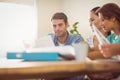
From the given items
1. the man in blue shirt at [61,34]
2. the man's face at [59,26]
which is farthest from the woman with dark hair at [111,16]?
the man's face at [59,26]

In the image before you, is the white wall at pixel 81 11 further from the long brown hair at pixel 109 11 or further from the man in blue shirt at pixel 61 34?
the long brown hair at pixel 109 11

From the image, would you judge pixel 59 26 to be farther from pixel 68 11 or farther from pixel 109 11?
pixel 68 11

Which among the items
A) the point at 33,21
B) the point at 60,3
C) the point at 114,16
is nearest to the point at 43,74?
the point at 114,16

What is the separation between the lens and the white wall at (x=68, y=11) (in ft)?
14.6

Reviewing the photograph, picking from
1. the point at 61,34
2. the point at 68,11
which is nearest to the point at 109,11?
the point at 61,34

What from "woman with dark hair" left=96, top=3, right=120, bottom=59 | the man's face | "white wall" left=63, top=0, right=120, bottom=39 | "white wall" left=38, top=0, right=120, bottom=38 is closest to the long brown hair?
"woman with dark hair" left=96, top=3, right=120, bottom=59

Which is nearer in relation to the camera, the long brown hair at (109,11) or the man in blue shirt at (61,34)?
the long brown hair at (109,11)

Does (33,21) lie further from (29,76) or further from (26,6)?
(29,76)

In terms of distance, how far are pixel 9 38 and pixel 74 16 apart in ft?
4.68

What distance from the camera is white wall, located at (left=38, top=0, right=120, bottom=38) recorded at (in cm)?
446

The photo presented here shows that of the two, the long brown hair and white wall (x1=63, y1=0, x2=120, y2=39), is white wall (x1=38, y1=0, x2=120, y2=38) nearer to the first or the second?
white wall (x1=63, y1=0, x2=120, y2=39)

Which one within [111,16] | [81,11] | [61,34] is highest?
[81,11]

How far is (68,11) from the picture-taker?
16.0 ft

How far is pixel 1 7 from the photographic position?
4141mm
